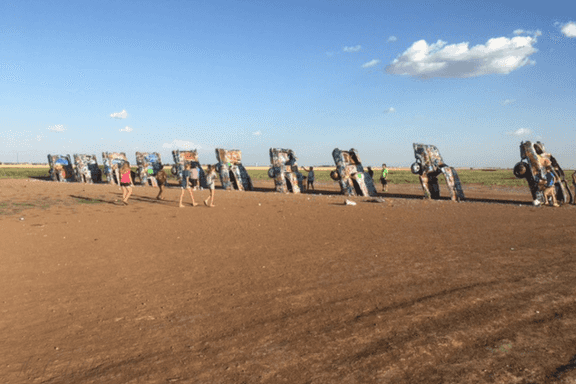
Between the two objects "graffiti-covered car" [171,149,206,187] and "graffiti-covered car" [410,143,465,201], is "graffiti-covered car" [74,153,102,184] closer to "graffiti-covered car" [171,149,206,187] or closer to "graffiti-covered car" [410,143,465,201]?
"graffiti-covered car" [171,149,206,187]

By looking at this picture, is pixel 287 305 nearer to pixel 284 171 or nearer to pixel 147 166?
pixel 284 171

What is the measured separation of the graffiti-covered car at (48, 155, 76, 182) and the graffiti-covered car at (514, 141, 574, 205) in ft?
123

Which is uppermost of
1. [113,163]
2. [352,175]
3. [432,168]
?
[113,163]

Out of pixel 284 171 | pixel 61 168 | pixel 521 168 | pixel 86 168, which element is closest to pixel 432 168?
pixel 521 168

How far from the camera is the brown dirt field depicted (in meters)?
3.50

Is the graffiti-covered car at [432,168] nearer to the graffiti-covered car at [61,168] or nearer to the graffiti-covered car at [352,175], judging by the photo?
the graffiti-covered car at [352,175]

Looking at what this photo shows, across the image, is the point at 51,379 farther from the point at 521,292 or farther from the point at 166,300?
the point at 521,292

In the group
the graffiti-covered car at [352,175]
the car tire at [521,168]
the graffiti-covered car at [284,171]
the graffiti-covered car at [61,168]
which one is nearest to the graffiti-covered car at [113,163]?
the graffiti-covered car at [61,168]

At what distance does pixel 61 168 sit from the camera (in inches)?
1383

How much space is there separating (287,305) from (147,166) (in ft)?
88.1

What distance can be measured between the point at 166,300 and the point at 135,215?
28.1 ft

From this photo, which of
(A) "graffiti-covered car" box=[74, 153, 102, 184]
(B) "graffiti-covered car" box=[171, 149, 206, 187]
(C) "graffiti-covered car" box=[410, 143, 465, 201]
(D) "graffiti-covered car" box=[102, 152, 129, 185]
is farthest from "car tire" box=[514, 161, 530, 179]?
(A) "graffiti-covered car" box=[74, 153, 102, 184]

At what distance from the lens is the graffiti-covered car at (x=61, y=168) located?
115 ft

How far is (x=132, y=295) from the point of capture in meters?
5.61
